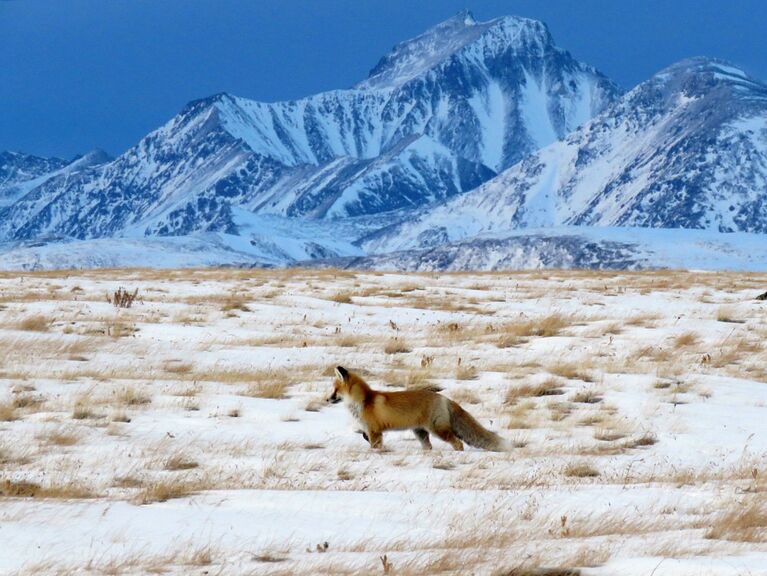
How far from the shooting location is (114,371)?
56.5ft

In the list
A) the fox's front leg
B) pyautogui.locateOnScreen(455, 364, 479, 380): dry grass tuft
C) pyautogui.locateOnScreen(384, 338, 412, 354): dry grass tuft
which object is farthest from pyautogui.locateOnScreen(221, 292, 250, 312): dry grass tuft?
the fox's front leg

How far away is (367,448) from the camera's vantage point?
1224 centimetres

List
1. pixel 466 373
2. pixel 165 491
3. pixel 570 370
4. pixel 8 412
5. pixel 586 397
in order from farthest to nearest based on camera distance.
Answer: pixel 570 370, pixel 466 373, pixel 586 397, pixel 8 412, pixel 165 491

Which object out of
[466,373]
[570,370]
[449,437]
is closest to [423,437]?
[449,437]

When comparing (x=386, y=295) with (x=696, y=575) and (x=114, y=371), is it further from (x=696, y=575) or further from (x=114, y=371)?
(x=696, y=575)

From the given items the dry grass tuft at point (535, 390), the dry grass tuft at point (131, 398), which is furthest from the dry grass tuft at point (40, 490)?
the dry grass tuft at point (535, 390)

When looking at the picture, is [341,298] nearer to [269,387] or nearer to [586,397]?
[269,387]

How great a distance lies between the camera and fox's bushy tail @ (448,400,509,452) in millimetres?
12125

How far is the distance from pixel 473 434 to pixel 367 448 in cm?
126

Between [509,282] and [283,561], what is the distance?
33567mm

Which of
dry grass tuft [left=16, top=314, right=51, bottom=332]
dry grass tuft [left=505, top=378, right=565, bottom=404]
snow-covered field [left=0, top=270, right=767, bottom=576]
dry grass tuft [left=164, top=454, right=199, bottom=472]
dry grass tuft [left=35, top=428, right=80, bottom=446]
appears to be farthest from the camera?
dry grass tuft [left=16, top=314, right=51, bottom=332]

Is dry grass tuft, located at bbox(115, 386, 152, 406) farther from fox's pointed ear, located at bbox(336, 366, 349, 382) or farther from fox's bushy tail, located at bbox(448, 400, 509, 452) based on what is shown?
fox's bushy tail, located at bbox(448, 400, 509, 452)

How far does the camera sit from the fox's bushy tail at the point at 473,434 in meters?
12.1

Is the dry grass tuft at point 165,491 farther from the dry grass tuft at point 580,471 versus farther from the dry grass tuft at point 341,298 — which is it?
the dry grass tuft at point 341,298
